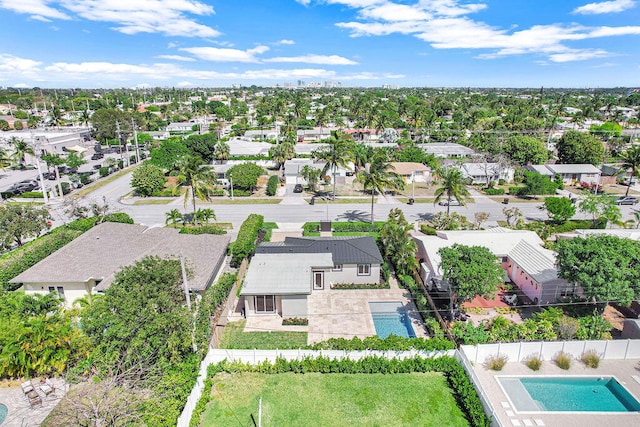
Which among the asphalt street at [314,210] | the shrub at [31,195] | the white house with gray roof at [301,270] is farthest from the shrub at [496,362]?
the shrub at [31,195]

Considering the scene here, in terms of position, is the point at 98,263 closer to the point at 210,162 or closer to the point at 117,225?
the point at 117,225

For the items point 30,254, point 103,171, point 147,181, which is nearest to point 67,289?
point 30,254

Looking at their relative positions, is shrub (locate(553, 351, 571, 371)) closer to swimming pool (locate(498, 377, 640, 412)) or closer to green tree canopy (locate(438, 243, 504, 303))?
swimming pool (locate(498, 377, 640, 412))

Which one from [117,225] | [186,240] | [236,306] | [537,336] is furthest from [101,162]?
[537,336]

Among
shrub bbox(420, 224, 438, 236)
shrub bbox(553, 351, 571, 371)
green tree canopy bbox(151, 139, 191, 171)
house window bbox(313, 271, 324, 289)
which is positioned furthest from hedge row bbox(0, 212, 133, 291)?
shrub bbox(553, 351, 571, 371)

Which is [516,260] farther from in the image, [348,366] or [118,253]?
[118,253]

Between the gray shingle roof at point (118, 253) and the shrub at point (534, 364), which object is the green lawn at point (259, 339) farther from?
the shrub at point (534, 364)

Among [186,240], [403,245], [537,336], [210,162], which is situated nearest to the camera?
[537,336]
